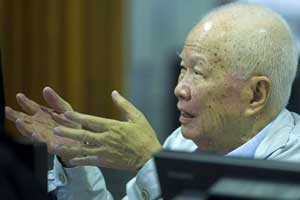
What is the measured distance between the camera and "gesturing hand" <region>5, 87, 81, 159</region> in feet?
5.56

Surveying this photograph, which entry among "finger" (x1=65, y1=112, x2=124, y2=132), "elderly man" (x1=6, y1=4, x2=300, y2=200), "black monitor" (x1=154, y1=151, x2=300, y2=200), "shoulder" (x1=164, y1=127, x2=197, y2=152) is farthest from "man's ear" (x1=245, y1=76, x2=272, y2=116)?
"black monitor" (x1=154, y1=151, x2=300, y2=200)

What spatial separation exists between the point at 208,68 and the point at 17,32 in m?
2.88

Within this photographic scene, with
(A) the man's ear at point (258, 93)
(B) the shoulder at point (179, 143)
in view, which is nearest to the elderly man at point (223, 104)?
(A) the man's ear at point (258, 93)

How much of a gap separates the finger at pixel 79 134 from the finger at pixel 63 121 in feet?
0.10

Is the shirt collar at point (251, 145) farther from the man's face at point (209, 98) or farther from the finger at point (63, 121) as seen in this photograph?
the finger at point (63, 121)

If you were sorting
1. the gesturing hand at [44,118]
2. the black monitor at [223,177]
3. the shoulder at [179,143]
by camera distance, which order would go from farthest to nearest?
the shoulder at [179,143] → the gesturing hand at [44,118] → the black monitor at [223,177]

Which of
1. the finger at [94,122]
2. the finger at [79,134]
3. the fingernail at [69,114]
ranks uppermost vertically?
the fingernail at [69,114]

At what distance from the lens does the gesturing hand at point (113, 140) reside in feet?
A: 5.24

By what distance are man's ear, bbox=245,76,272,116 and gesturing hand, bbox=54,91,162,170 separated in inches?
11.0

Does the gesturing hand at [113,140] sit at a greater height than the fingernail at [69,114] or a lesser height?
lesser

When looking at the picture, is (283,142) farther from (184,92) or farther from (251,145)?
(184,92)

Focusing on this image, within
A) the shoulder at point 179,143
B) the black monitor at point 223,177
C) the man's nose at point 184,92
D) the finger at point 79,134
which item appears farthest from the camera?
the shoulder at point 179,143

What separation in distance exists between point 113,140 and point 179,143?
503 millimetres

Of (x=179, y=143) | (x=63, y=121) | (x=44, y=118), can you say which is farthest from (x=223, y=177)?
(x=179, y=143)
